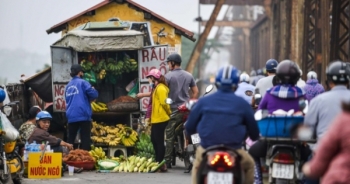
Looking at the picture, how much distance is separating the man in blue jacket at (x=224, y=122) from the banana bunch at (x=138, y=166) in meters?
6.59

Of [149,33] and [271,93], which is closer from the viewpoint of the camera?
[271,93]

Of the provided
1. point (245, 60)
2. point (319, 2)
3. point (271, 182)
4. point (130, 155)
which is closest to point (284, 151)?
point (271, 182)

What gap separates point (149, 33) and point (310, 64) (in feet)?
31.7

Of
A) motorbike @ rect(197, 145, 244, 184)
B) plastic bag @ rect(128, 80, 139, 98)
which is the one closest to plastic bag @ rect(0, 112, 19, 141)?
motorbike @ rect(197, 145, 244, 184)

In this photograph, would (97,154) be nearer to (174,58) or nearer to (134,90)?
(174,58)

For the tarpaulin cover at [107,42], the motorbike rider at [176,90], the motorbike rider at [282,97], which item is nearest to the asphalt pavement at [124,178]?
the motorbike rider at [176,90]

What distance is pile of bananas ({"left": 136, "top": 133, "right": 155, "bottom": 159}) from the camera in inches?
632

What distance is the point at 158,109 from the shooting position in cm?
1475

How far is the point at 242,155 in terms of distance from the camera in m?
8.13

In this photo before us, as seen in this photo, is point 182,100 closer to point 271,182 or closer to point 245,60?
point 271,182

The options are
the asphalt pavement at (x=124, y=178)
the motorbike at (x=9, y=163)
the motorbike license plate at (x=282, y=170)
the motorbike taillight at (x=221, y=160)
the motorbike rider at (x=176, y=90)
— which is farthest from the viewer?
the motorbike rider at (x=176, y=90)

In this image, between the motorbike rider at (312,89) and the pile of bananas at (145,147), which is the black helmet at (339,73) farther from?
the pile of bananas at (145,147)

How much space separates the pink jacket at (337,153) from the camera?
573 centimetres

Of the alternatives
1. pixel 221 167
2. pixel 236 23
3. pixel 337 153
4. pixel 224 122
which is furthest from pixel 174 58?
pixel 236 23
